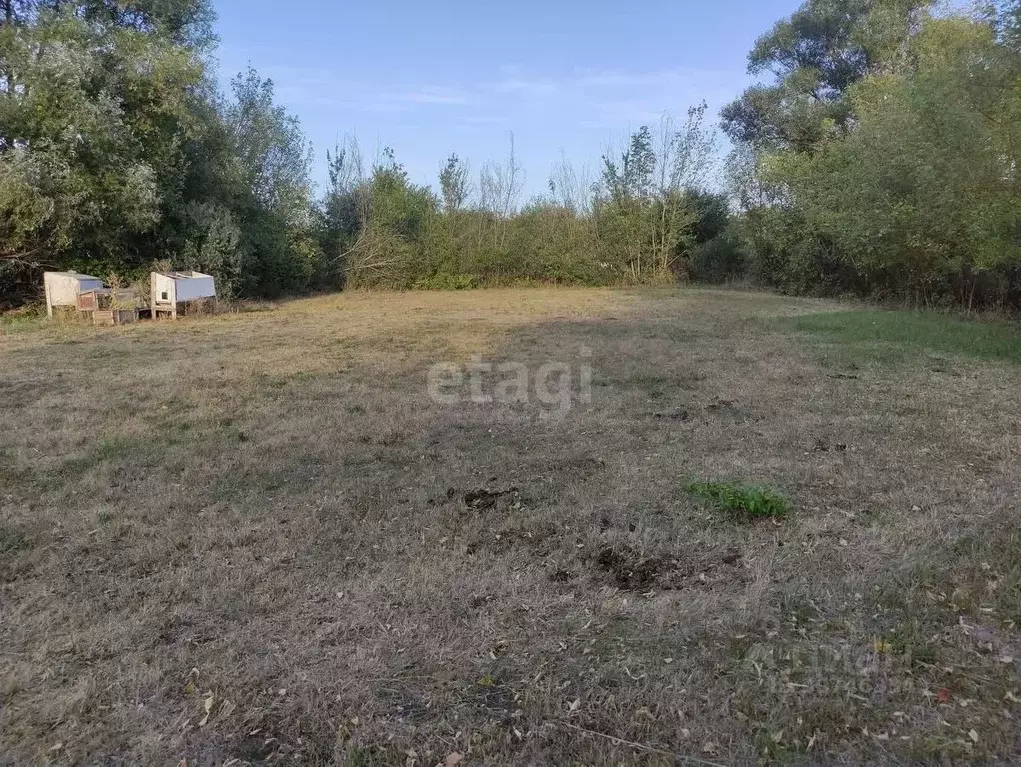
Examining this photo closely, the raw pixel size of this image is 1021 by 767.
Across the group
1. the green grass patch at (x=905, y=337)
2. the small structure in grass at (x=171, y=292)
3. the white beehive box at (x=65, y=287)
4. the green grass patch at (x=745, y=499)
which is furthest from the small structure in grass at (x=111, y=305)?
the green grass patch at (x=905, y=337)

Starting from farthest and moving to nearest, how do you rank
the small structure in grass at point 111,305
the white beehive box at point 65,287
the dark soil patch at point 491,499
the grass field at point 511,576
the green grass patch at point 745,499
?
the white beehive box at point 65,287
the small structure in grass at point 111,305
the dark soil patch at point 491,499
the green grass patch at point 745,499
the grass field at point 511,576

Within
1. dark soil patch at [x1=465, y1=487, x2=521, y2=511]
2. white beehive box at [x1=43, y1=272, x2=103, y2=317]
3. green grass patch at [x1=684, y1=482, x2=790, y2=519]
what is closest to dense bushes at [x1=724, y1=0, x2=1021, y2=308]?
green grass patch at [x1=684, y1=482, x2=790, y2=519]

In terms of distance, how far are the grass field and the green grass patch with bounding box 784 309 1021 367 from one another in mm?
1922

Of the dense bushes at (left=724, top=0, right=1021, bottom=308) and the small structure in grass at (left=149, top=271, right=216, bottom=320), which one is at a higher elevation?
the dense bushes at (left=724, top=0, right=1021, bottom=308)

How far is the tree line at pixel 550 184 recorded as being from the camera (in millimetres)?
8617

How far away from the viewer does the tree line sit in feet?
28.3

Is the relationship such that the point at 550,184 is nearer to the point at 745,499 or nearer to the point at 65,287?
the point at 65,287

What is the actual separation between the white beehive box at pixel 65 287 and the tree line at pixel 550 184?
0.60 m

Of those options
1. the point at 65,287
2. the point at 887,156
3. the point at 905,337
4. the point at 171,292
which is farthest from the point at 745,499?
the point at 65,287

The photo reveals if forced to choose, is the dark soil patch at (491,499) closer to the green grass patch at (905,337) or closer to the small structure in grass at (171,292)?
the green grass patch at (905,337)

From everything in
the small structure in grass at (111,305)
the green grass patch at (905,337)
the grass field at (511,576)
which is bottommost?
the grass field at (511,576)

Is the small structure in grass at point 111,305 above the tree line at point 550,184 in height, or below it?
below

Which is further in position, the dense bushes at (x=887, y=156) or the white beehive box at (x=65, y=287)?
the white beehive box at (x=65, y=287)

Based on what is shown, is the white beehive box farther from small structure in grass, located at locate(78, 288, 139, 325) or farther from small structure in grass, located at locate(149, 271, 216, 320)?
small structure in grass, located at locate(149, 271, 216, 320)
